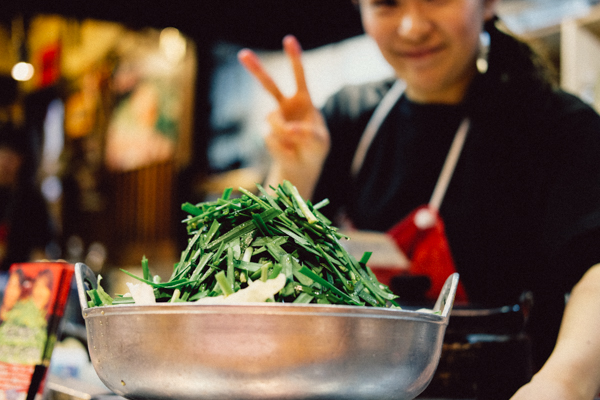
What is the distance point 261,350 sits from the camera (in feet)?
1.69

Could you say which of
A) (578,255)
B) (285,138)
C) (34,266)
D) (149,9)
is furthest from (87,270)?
(149,9)

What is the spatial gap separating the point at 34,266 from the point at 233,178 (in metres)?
3.27

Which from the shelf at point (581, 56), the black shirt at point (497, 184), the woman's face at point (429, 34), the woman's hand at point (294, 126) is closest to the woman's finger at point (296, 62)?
the woman's hand at point (294, 126)

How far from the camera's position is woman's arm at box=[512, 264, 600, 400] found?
2.56ft

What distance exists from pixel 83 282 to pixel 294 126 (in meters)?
0.78

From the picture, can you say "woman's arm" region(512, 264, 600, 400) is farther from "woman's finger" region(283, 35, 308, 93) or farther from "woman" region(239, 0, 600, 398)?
"woman's finger" region(283, 35, 308, 93)

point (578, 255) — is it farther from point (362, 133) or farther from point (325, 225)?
point (362, 133)

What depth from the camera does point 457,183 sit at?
1612 millimetres

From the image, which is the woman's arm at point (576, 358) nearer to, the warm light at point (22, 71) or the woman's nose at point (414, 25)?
the woman's nose at point (414, 25)

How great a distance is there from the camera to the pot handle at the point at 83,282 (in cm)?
65

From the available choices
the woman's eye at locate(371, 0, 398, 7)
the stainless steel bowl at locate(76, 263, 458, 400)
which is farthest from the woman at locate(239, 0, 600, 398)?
the stainless steel bowl at locate(76, 263, 458, 400)

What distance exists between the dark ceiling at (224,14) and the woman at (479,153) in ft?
6.63

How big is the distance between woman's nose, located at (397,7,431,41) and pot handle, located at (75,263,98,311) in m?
1.01

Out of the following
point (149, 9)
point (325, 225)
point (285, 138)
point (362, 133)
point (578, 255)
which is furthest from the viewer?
point (149, 9)
